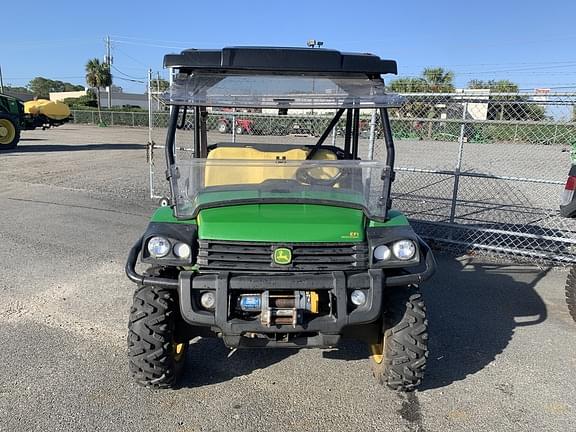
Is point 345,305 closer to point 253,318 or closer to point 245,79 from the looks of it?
point 253,318

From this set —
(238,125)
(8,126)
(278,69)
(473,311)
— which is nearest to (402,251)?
(278,69)

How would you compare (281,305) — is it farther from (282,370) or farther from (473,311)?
(473,311)

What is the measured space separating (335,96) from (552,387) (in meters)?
2.54

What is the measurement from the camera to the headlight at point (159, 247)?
2764 millimetres

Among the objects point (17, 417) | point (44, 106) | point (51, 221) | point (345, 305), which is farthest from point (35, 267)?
point (44, 106)

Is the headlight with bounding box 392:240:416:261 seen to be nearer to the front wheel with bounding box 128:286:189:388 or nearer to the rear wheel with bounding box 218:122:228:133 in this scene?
the front wheel with bounding box 128:286:189:388

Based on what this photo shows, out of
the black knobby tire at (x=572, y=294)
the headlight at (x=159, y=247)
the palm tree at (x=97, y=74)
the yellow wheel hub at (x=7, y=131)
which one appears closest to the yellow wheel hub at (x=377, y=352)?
the headlight at (x=159, y=247)

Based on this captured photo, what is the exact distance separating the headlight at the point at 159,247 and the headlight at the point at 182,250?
5 centimetres

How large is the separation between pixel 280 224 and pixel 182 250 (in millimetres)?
595

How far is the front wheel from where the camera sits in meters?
2.82

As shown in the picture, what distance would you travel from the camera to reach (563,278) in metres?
5.44

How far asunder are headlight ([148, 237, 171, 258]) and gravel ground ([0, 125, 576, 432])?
0.94 meters

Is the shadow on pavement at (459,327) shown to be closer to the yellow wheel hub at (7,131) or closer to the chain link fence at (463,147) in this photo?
the chain link fence at (463,147)

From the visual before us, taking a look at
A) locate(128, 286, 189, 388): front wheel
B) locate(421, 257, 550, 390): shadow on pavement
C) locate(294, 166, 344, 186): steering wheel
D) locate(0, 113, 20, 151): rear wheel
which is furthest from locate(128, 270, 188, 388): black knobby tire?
locate(0, 113, 20, 151): rear wheel
